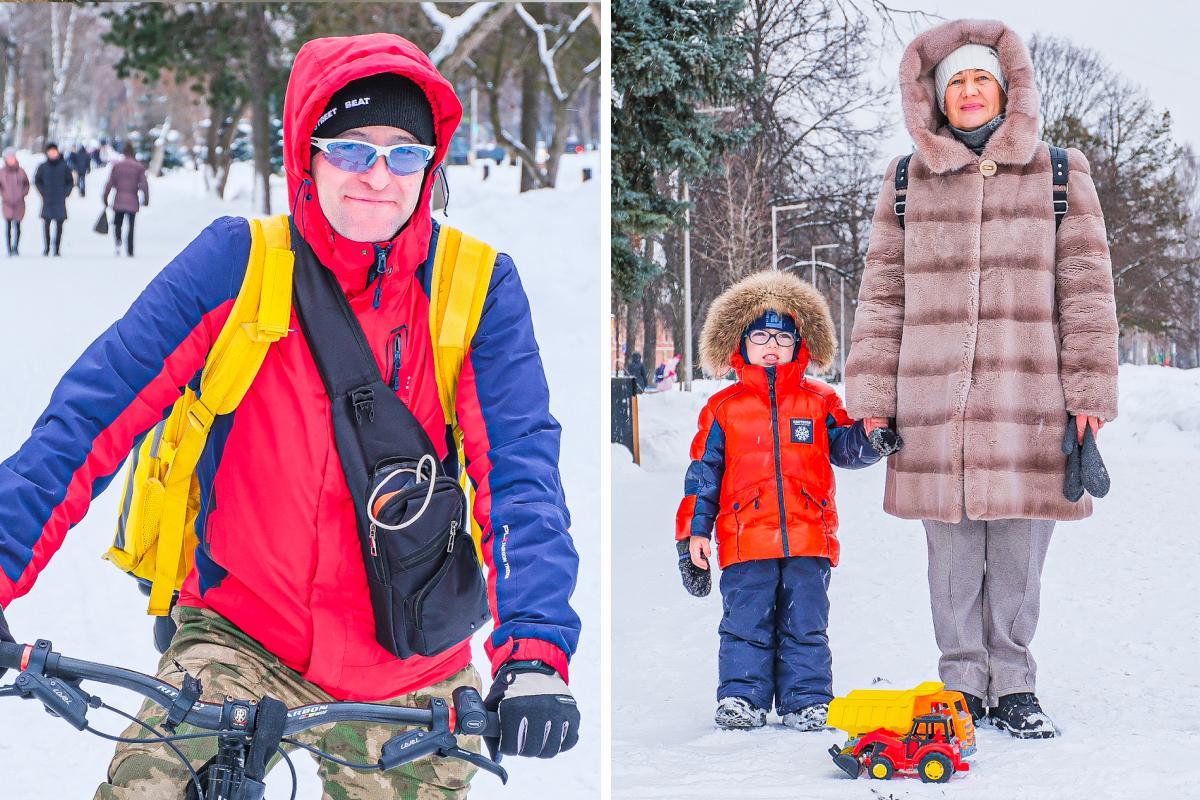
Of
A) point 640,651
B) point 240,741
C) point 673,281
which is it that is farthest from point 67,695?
point 673,281

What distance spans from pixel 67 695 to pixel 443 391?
0.75 m

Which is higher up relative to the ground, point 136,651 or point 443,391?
point 443,391

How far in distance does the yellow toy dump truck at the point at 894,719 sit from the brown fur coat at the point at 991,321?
45 centimetres

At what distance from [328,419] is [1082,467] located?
196 cm

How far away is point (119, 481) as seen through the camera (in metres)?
6.61

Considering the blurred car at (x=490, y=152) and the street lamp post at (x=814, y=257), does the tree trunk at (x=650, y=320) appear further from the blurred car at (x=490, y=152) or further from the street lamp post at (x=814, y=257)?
the blurred car at (x=490, y=152)

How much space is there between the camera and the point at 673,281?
5.51 meters

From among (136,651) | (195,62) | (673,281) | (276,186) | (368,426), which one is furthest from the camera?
(276,186)

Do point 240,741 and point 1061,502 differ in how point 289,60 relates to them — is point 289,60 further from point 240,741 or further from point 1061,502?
point 240,741

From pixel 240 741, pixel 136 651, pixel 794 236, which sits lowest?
pixel 136 651

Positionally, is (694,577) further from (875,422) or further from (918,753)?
(918,753)

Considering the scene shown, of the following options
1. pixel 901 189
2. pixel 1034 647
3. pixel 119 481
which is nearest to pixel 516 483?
pixel 901 189

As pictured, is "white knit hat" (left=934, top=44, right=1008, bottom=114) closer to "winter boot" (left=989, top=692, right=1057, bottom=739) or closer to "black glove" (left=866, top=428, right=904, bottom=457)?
"black glove" (left=866, top=428, right=904, bottom=457)

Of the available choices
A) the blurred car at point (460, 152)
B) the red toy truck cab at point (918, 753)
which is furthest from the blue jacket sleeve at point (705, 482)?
the blurred car at point (460, 152)
